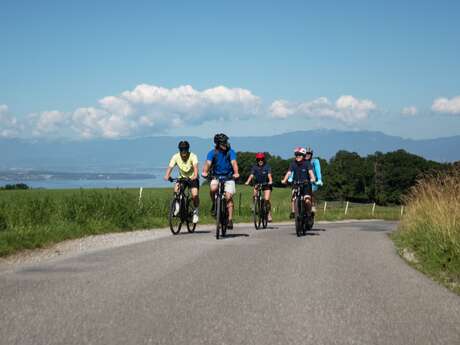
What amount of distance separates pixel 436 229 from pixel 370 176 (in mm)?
121673

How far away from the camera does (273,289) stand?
660 centimetres

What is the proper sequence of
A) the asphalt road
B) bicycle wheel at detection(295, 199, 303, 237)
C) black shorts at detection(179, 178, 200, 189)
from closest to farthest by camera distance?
the asphalt road
black shorts at detection(179, 178, 200, 189)
bicycle wheel at detection(295, 199, 303, 237)

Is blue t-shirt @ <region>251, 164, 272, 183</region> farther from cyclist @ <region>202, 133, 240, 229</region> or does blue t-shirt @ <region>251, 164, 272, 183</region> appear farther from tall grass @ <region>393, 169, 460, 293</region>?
tall grass @ <region>393, 169, 460, 293</region>

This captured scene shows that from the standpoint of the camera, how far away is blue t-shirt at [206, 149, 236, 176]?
42.8 feet

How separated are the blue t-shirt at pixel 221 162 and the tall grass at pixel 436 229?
12.6ft

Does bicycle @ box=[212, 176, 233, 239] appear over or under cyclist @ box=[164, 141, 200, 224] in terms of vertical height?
under

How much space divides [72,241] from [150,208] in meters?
8.29

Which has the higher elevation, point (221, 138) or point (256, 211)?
point (221, 138)

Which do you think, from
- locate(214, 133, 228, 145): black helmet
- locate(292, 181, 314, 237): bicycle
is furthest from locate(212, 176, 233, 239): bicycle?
locate(292, 181, 314, 237): bicycle

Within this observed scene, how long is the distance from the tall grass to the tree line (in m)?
109

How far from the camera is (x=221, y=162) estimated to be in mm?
13102

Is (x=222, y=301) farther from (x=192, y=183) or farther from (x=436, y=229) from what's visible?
(x=192, y=183)

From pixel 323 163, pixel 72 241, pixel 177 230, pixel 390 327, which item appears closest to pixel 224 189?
pixel 177 230

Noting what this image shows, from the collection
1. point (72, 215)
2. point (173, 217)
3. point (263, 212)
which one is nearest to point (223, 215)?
point (173, 217)
